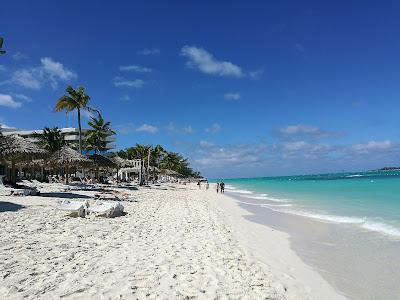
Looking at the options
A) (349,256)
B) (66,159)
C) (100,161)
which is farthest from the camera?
(100,161)

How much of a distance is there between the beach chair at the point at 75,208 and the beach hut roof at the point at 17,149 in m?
6.20

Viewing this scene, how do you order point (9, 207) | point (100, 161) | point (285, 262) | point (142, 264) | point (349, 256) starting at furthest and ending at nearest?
point (100, 161) < point (9, 207) < point (349, 256) < point (285, 262) < point (142, 264)

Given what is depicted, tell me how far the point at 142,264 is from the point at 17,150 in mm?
12885

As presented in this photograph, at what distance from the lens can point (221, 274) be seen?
521 cm

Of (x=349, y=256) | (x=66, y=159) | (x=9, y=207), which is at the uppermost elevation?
(x=66, y=159)

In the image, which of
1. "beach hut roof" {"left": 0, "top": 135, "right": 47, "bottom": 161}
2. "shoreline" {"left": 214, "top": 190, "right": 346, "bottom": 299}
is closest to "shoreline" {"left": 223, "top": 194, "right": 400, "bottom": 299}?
"shoreline" {"left": 214, "top": 190, "right": 346, "bottom": 299}

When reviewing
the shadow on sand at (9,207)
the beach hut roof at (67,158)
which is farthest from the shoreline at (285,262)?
the beach hut roof at (67,158)

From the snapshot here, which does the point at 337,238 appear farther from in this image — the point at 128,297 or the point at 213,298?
the point at 128,297

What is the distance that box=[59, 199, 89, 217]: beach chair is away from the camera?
34.1 feet

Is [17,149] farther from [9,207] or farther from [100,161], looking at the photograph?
[100,161]

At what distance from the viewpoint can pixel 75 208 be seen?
11008 millimetres

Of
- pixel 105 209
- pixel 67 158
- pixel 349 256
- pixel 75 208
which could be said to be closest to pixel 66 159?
pixel 67 158

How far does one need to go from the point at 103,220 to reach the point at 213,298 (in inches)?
264

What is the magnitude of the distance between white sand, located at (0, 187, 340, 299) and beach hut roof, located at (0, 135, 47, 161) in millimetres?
7483
